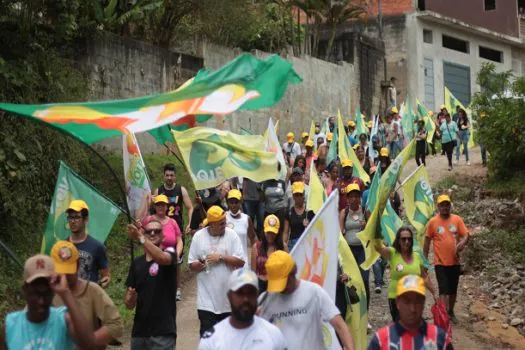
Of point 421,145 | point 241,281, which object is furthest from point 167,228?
point 421,145

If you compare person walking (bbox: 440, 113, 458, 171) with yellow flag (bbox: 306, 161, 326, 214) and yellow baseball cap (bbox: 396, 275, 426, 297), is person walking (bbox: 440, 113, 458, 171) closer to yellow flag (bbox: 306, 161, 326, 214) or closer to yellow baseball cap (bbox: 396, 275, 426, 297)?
yellow flag (bbox: 306, 161, 326, 214)

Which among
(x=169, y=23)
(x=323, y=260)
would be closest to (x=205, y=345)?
(x=323, y=260)

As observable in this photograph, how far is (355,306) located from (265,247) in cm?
105

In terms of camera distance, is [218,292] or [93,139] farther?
[218,292]

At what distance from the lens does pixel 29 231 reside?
562 inches

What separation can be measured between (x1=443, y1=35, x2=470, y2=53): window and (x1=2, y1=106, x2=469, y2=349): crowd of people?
2800 cm

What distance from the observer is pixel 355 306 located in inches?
373

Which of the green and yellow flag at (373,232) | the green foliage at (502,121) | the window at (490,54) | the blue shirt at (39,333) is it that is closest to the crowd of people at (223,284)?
the blue shirt at (39,333)

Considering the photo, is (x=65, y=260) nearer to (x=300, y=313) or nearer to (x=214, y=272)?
(x=300, y=313)

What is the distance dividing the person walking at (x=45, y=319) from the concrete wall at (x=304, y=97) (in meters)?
19.0

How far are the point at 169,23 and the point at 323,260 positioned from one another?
1684 centimetres

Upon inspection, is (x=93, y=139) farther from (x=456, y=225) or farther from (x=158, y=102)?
(x=456, y=225)

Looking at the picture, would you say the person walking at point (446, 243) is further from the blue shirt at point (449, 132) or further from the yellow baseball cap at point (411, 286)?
the blue shirt at point (449, 132)

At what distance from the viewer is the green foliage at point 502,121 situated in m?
18.3
